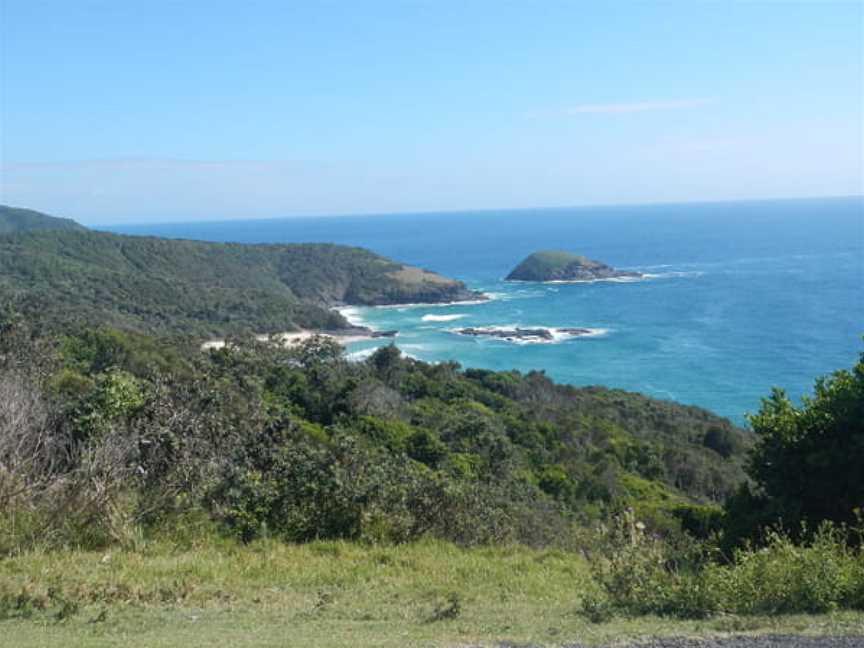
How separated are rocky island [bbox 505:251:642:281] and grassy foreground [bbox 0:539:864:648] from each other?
9997cm

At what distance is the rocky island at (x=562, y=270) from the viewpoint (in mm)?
107275

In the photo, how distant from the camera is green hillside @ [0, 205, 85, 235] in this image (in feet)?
407

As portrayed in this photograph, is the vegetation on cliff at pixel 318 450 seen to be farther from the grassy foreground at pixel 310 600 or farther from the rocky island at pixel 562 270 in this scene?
the rocky island at pixel 562 270

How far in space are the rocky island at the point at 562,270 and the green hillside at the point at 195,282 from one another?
53.1 ft

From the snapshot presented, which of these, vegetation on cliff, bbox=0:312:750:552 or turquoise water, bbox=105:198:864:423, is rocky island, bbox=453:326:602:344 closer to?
turquoise water, bbox=105:198:864:423

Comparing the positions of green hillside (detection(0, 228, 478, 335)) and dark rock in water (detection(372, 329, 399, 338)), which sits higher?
green hillside (detection(0, 228, 478, 335))

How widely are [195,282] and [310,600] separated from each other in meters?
78.9

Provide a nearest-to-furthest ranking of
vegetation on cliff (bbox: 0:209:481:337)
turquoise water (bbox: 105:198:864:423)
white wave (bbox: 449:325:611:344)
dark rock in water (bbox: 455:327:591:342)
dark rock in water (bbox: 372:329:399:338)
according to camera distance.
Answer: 1. turquoise water (bbox: 105:198:864:423)
2. vegetation on cliff (bbox: 0:209:481:337)
3. white wave (bbox: 449:325:611:344)
4. dark rock in water (bbox: 455:327:591:342)
5. dark rock in water (bbox: 372:329:399:338)

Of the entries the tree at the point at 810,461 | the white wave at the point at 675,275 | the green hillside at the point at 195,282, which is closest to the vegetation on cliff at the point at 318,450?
the tree at the point at 810,461

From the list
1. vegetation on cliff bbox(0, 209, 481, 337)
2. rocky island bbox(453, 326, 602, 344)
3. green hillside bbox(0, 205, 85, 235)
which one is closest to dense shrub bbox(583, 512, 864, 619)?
vegetation on cliff bbox(0, 209, 481, 337)

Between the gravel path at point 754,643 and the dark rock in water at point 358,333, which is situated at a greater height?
the gravel path at point 754,643

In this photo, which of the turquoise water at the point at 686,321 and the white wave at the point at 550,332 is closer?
the turquoise water at the point at 686,321

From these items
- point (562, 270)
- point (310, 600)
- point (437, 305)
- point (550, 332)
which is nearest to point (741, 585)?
point (310, 600)

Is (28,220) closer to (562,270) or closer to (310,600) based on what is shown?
(562,270)
